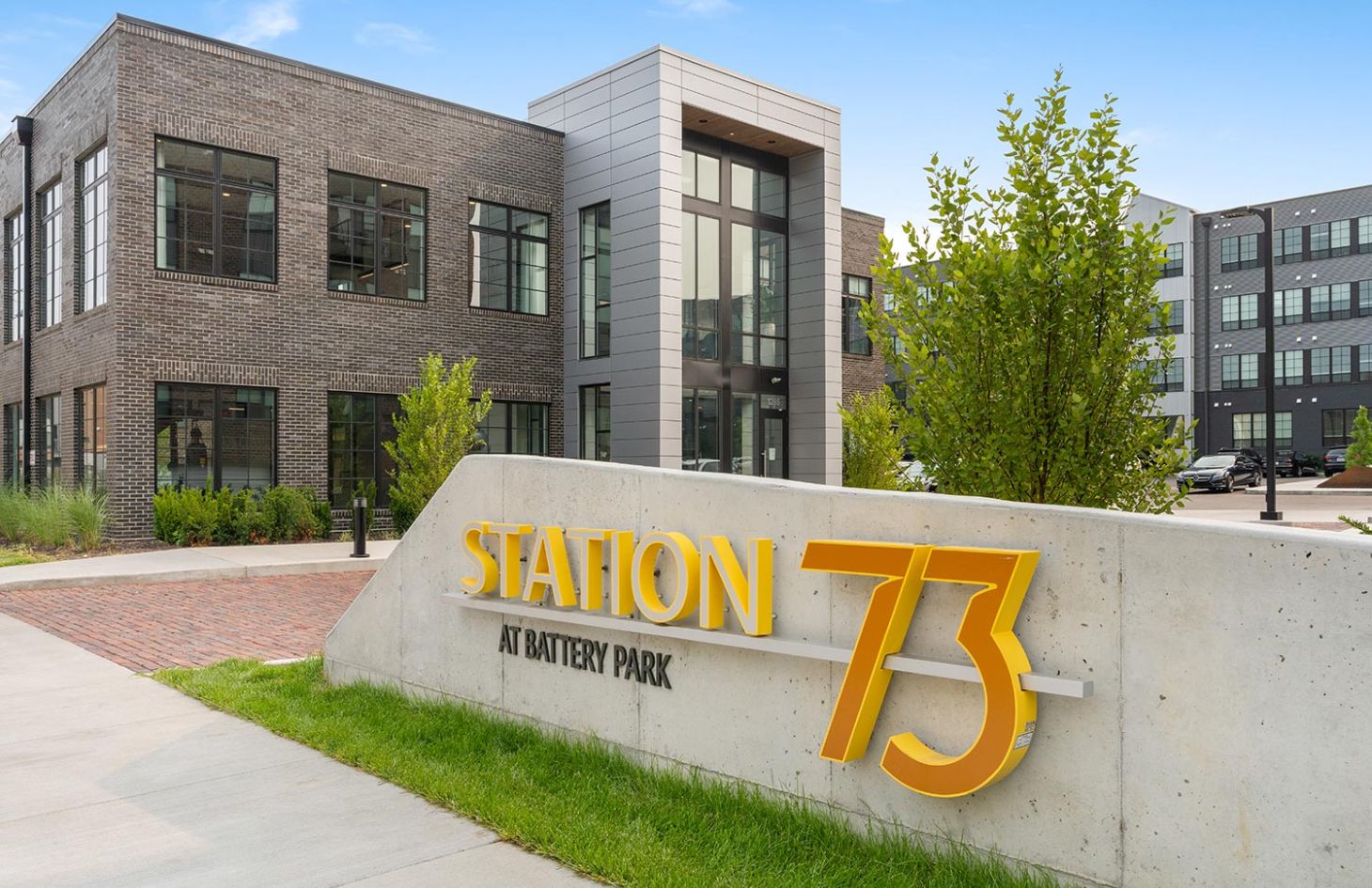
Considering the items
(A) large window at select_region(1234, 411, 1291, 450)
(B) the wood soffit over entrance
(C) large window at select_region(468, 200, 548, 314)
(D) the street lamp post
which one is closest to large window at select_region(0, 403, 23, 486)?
(C) large window at select_region(468, 200, 548, 314)

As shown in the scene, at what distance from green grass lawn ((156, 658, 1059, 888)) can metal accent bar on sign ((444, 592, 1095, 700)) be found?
2.38 ft

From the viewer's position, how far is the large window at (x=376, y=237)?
21.8 m

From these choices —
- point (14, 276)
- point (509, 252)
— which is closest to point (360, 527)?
point (509, 252)

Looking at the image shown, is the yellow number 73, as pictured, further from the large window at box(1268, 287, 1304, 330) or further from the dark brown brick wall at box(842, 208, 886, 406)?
the large window at box(1268, 287, 1304, 330)

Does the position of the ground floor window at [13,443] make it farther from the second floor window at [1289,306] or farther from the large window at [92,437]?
the second floor window at [1289,306]

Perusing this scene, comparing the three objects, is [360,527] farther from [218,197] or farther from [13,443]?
[13,443]

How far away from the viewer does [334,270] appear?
71.4 ft

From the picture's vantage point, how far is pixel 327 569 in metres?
16.6

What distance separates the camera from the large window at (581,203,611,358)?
25078mm

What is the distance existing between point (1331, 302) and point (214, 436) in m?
63.9

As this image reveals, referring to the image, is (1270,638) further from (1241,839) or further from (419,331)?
(419,331)

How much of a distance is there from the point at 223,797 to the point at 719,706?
2.65 meters

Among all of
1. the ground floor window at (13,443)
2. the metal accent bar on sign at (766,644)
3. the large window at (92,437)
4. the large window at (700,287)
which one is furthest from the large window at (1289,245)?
the metal accent bar on sign at (766,644)

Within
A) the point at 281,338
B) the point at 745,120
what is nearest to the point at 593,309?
the point at 745,120
